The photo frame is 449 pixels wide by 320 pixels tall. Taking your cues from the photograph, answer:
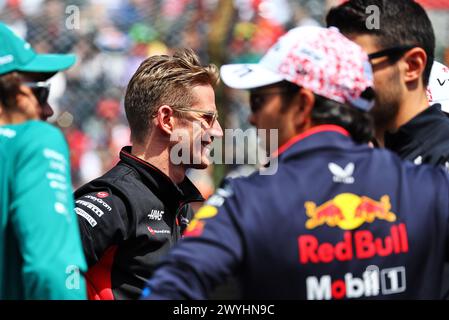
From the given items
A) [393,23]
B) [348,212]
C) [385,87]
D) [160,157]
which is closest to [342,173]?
[348,212]

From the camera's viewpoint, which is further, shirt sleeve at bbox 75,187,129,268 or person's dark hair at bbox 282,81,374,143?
shirt sleeve at bbox 75,187,129,268

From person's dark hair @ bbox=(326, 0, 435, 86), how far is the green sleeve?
1.28 meters

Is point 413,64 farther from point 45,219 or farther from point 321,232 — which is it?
point 45,219

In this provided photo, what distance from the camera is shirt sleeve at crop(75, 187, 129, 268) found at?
3.47 m

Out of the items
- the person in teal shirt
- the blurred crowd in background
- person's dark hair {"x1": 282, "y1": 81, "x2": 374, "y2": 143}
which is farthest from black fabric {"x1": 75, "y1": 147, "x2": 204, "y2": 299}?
the blurred crowd in background

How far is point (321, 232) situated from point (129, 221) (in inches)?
55.9

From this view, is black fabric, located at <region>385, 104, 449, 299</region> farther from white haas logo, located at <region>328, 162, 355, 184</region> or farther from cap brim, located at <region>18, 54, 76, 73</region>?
cap brim, located at <region>18, 54, 76, 73</region>

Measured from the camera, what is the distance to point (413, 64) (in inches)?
124

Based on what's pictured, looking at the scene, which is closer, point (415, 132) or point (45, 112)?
point (45, 112)

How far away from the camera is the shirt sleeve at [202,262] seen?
2.28 m
